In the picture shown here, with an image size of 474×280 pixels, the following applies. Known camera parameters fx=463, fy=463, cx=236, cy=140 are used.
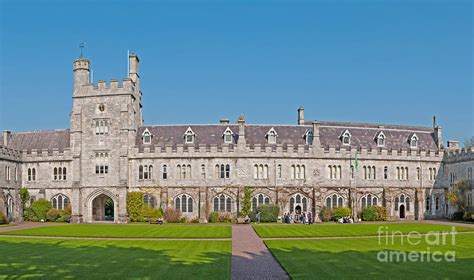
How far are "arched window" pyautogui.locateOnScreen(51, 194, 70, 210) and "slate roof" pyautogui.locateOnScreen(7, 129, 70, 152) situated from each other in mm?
6019

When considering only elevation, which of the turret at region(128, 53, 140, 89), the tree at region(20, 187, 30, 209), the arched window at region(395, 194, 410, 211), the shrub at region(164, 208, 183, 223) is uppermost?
the turret at region(128, 53, 140, 89)

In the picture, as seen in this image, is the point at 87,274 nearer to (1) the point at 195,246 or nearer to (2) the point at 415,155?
(1) the point at 195,246

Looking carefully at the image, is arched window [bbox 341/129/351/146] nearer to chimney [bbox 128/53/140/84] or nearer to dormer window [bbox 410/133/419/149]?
dormer window [bbox 410/133/419/149]

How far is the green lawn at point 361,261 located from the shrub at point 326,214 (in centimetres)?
2219

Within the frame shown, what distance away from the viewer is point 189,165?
50875 mm

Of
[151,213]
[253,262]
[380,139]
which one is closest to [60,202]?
[151,213]

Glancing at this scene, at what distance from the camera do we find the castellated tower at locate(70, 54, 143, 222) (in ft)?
166

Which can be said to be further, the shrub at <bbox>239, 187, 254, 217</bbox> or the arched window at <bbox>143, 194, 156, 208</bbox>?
the arched window at <bbox>143, 194, 156, 208</bbox>

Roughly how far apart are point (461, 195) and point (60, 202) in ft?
148

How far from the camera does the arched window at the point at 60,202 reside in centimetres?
5212

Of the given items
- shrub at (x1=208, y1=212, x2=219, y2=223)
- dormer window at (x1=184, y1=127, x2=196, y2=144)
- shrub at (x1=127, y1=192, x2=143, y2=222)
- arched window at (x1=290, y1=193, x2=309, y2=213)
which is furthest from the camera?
dormer window at (x1=184, y1=127, x2=196, y2=144)

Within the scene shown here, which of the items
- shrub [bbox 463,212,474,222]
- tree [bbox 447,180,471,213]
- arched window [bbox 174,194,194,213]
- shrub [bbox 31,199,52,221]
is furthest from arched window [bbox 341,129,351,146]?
shrub [bbox 31,199,52,221]

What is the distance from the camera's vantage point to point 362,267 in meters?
18.3

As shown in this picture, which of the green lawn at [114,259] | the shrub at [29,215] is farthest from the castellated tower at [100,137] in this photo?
the green lawn at [114,259]
